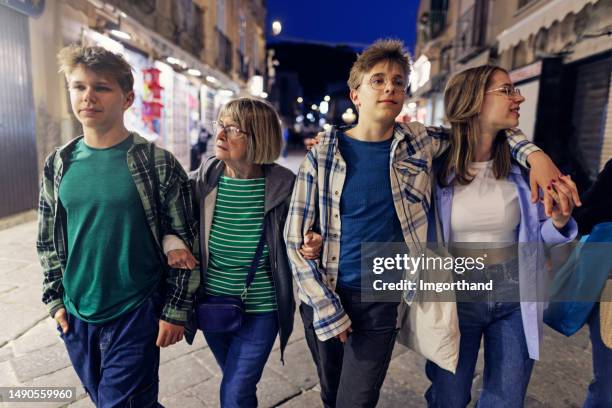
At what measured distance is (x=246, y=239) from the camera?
203 cm

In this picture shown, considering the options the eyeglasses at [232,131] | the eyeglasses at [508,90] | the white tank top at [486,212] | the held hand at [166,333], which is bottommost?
the held hand at [166,333]

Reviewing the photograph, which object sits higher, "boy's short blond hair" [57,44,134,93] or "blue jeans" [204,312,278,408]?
"boy's short blond hair" [57,44,134,93]

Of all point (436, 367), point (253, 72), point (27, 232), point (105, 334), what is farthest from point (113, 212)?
point (253, 72)

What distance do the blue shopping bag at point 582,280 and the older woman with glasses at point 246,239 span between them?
1.36 meters

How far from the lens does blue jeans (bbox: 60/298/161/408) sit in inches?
71.3

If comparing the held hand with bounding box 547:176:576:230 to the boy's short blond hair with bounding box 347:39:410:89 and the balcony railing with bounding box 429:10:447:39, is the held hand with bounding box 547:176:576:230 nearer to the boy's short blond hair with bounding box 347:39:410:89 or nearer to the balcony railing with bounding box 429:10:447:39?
the boy's short blond hair with bounding box 347:39:410:89

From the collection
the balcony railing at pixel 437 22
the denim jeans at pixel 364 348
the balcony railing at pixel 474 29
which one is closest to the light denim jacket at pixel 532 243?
the denim jeans at pixel 364 348

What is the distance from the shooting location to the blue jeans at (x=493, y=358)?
1.90 m

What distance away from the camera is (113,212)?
180cm

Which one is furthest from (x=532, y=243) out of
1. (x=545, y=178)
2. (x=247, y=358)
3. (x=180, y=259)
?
(x=180, y=259)

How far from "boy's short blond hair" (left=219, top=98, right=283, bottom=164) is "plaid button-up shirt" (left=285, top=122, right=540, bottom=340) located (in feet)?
0.74

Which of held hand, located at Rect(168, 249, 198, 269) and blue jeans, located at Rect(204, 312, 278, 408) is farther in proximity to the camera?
blue jeans, located at Rect(204, 312, 278, 408)

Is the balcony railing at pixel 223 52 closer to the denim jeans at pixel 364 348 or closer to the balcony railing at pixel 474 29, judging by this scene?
the balcony railing at pixel 474 29

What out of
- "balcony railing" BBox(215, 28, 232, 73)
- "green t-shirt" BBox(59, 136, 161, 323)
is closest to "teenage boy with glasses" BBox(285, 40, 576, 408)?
"green t-shirt" BBox(59, 136, 161, 323)
